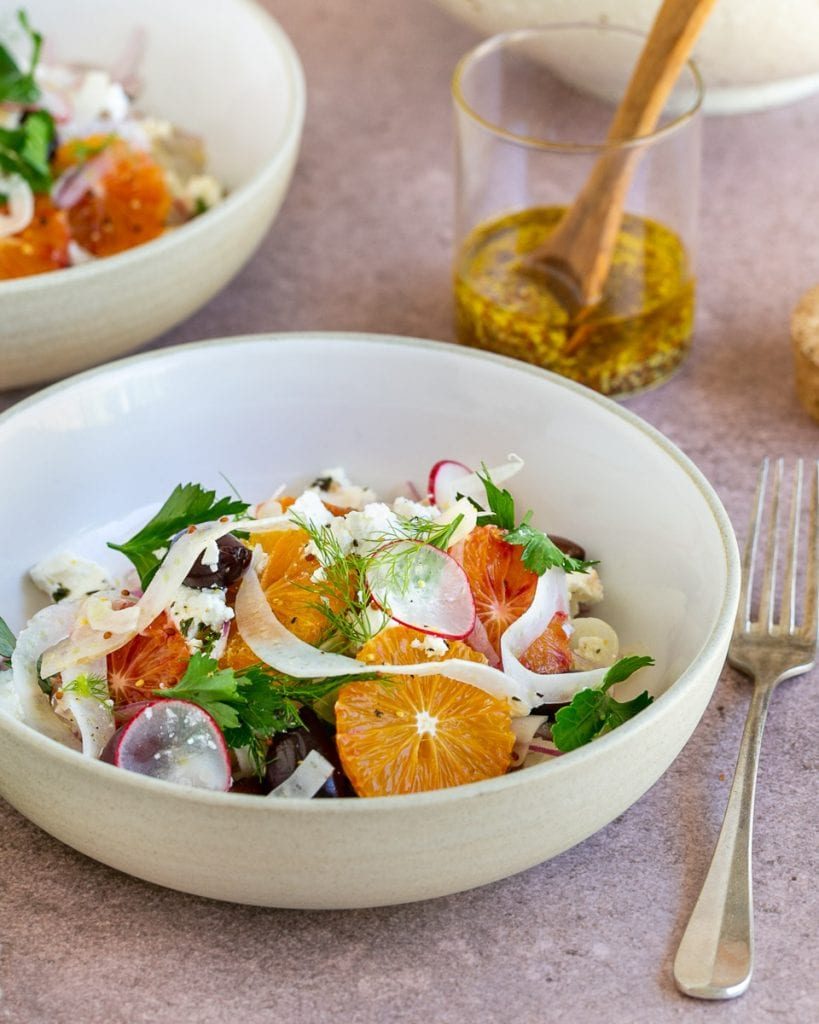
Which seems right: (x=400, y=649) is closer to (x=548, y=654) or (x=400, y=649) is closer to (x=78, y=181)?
(x=548, y=654)

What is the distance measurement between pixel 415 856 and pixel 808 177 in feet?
4.87

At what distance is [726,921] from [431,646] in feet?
1.05

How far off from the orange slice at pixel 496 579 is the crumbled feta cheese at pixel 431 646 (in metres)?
0.10

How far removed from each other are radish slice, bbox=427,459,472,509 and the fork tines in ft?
1.03

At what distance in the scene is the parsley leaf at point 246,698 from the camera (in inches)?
42.9

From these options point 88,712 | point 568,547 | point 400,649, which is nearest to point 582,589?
point 568,547

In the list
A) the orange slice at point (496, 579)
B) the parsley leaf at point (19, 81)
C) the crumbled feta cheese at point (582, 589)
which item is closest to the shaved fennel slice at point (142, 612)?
the orange slice at point (496, 579)

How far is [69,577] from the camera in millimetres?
→ 1346

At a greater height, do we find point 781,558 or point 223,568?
point 223,568

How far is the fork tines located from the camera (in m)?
1.38

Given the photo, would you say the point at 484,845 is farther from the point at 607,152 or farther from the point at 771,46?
the point at 771,46

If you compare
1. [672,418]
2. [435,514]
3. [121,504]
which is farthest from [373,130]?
[435,514]

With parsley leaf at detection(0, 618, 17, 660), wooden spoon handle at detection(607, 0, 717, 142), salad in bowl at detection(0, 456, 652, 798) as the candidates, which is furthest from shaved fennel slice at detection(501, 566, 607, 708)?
wooden spoon handle at detection(607, 0, 717, 142)

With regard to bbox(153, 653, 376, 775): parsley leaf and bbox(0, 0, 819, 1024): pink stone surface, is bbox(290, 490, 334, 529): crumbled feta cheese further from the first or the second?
bbox(0, 0, 819, 1024): pink stone surface
